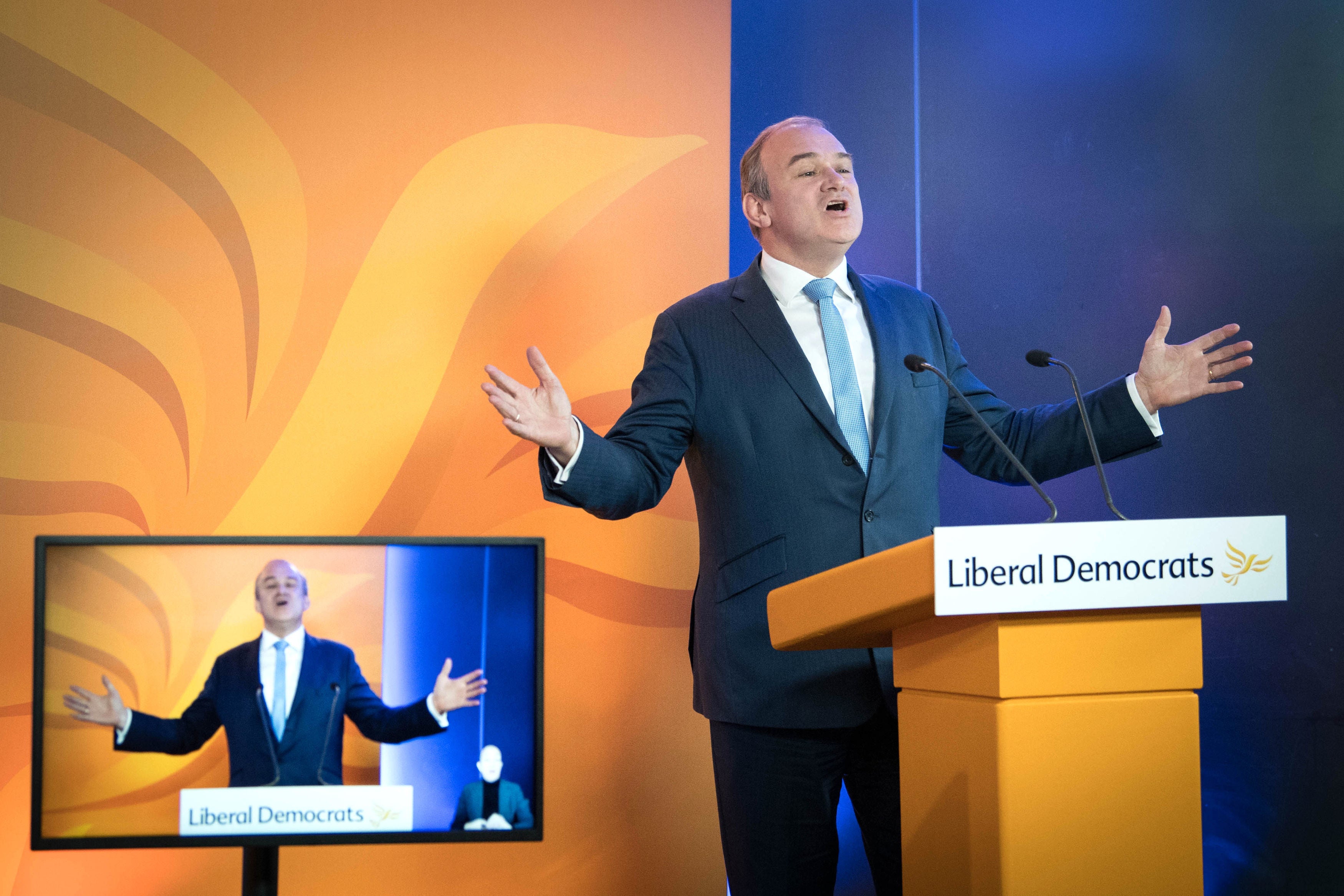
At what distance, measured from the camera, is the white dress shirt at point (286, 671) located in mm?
1676

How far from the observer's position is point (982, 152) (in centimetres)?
282

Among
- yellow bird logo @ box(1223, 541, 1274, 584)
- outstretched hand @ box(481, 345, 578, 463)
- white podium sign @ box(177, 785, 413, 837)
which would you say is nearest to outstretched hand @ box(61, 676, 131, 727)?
white podium sign @ box(177, 785, 413, 837)

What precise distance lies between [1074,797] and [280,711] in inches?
47.6

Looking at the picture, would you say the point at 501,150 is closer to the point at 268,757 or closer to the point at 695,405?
the point at 695,405

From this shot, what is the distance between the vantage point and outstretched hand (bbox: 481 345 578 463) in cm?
160

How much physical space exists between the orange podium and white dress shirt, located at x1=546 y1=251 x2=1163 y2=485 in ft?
2.59

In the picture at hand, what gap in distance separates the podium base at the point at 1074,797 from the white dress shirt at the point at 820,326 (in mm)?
828

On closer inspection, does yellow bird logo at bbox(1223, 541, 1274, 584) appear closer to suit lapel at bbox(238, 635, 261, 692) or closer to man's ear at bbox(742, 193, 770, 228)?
man's ear at bbox(742, 193, 770, 228)

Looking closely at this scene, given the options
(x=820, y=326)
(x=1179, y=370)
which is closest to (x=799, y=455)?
(x=820, y=326)

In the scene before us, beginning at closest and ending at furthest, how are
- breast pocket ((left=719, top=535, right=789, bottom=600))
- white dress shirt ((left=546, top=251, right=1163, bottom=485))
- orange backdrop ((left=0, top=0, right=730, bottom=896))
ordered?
breast pocket ((left=719, top=535, right=789, bottom=600)), white dress shirt ((left=546, top=251, right=1163, bottom=485)), orange backdrop ((left=0, top=0, right=730, bottom=896))

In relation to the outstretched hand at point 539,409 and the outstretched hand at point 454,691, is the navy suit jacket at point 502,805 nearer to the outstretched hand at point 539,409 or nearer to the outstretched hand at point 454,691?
the outstretched hand at point 454,691

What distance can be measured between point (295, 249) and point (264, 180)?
0.18 metres

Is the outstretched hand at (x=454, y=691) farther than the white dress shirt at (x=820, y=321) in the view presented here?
No

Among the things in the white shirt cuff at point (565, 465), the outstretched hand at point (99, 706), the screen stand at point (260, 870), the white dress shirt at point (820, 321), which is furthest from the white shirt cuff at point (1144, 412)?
the outstretched hand at point (99, 706)
